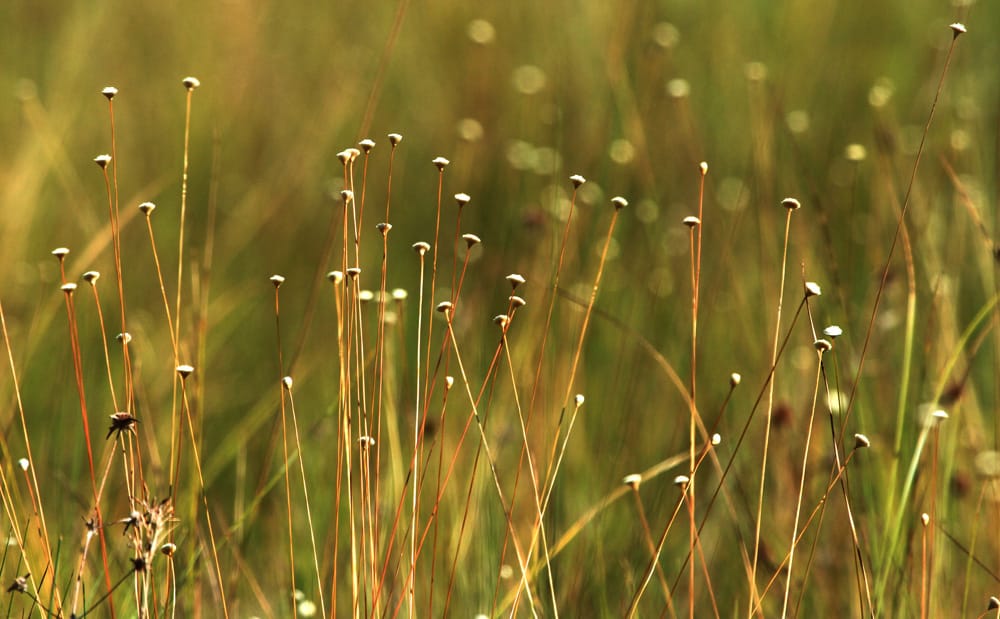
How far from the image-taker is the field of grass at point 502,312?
1536 mm

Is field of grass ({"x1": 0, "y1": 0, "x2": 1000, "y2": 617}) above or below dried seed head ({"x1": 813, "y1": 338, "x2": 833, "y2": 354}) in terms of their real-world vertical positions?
below

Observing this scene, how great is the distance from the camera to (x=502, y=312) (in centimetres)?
264

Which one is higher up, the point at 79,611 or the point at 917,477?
the point at 917,477

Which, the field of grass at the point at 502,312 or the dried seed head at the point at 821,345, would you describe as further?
the field of grass at the point at 502,312

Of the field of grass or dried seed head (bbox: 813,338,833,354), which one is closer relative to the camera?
dried seed head (bbox: 813,338,833,354)

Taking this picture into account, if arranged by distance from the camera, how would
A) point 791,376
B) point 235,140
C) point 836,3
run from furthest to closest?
point 836,3 → point 235,140 → point 791,376

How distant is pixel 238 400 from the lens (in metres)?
2.49

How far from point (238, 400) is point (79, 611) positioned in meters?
0.98

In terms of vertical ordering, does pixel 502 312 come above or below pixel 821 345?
below

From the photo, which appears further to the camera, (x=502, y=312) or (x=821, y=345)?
(x=502, y=312)

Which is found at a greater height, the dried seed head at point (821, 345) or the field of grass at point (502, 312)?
the dried seed head at point (821, 345)

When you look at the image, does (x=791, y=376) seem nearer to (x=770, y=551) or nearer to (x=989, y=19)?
(x=770, y=551)

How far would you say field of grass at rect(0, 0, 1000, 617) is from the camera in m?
1.54

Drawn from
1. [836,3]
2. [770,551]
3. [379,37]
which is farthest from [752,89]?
[770,551]
